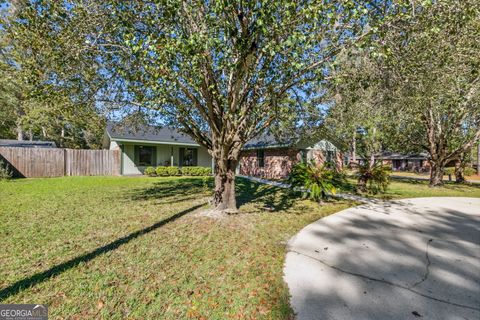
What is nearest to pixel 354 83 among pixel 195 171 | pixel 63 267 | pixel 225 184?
pixel 225 184

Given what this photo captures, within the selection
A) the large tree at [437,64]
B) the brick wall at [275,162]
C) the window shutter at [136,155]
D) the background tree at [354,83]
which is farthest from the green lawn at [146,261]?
the window shutter at [136,155]

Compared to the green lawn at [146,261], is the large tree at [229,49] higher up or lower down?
higher up

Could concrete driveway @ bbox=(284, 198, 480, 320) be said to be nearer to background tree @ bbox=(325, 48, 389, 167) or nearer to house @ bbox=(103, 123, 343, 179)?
background tree @ bbox=(325, 48, 389, 167)

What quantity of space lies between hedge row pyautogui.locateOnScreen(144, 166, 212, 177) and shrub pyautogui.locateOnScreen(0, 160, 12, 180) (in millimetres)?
7268

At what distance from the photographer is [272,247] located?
162 inches

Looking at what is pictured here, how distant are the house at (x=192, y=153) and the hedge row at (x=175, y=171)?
1526mm

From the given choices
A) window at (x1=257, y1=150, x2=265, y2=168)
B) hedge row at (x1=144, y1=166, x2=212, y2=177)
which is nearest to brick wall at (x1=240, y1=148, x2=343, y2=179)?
window at (x1=257, y1=150, x2=265, y2=168)

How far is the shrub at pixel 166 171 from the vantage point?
55.3 ft

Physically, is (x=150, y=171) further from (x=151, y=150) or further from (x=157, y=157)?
(x=151, y=150)

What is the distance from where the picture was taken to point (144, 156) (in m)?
18.1

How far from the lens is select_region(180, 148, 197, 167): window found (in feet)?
64.6

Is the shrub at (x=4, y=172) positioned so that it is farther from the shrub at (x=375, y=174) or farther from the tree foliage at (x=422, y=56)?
the shrub at (x=375, y=174)

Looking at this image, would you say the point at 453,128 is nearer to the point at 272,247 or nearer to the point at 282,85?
the point at 282,85

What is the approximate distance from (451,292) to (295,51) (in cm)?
384
